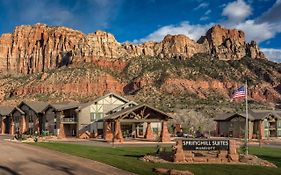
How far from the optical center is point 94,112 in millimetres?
74688

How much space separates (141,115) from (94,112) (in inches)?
597

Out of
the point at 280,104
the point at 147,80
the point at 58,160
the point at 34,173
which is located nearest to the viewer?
the point at 34,173

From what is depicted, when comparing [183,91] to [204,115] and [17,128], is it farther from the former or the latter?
[17,128]

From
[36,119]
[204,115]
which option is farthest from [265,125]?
[36,119]

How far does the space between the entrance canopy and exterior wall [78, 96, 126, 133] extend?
12946 mm

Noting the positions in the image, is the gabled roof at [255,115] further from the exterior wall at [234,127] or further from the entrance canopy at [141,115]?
the entrance canopy at [141,115]

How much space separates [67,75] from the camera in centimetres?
18662

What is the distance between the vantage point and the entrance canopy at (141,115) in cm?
6006

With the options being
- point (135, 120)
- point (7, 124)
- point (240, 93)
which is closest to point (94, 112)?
point (135, 120)

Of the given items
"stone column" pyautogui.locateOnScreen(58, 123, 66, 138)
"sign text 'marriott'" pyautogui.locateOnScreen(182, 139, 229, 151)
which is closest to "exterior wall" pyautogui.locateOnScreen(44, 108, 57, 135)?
"stone column" pyautogui.locateOnScreen(58, 123, 66, 138)

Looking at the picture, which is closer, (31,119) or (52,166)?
(52,166)

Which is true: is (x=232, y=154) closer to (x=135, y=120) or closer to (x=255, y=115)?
(x=135, y=120)

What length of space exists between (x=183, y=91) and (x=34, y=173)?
158 metres

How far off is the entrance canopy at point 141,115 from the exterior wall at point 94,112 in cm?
1295
